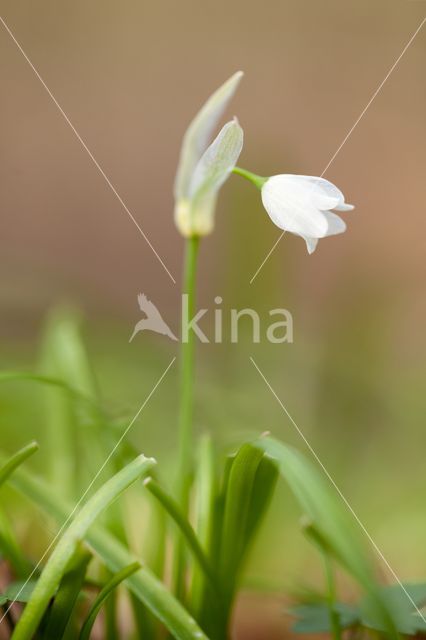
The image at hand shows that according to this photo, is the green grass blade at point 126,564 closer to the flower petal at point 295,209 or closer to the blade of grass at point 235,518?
the blade of grass at point 235,518

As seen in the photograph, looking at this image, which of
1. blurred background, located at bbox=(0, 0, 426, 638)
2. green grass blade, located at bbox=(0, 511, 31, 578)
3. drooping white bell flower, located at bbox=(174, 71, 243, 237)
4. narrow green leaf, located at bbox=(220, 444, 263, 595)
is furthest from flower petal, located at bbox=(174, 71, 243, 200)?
blurred background, located at bbox=(0, 0, 426, 638)

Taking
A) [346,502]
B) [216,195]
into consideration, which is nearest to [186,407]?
[216,195]

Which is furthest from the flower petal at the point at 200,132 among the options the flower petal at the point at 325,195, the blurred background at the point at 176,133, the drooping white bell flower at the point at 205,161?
the blurred background at the point at 176,133

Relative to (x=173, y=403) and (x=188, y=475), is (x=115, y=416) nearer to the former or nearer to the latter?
(x=188, y=475)

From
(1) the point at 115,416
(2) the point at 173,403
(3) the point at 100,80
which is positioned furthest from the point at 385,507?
(3) the point at 100,80

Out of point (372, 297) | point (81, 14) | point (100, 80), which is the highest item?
point (81, 14)

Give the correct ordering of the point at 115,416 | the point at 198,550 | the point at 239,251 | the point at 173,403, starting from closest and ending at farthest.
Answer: the point at 198,550
the point at 115,416
the point at 239,251
the point at 173,403
